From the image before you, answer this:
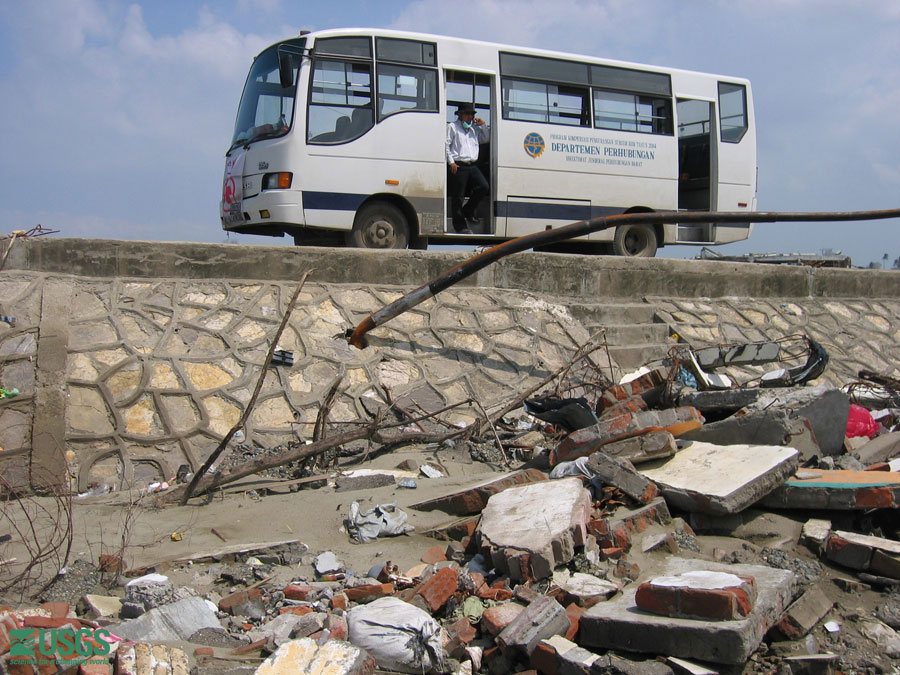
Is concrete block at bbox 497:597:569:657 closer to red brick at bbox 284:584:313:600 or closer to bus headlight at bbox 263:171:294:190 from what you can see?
red brick at bbox 284:584:313:600

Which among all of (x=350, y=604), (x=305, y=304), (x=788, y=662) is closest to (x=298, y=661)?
(x=350, y=604)

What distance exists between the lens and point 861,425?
5.31 metres

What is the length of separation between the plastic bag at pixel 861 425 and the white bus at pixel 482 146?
15.5 ft

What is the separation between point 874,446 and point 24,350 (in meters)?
5.86

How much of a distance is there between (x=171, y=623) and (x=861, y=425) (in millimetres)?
Result: 4942

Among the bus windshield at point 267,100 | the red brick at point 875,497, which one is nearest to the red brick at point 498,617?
the red brick at point 875,497

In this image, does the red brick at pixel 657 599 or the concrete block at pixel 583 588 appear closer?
the red brick at pixel 657 599

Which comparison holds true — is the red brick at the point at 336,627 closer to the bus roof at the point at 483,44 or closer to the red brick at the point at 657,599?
the red brick at the point at 657,599

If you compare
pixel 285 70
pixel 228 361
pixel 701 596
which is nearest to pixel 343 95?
pixel 285 70

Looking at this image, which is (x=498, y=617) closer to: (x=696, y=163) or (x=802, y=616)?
(x=802, y=616)

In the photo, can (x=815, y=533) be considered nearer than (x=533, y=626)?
No

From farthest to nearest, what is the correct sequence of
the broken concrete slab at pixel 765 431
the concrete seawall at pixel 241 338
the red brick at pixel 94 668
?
the concrete seawall at pixel 241 338
the broken concrete slab at pixel 765 431
the red brick at pixel 94 668

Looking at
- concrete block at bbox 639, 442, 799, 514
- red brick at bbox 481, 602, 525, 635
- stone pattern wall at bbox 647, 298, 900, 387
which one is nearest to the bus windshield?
stone pattern wall at bbox 647, 298, 900, 387

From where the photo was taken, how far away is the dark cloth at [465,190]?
28.5 ft
